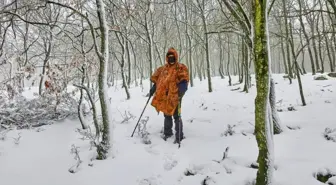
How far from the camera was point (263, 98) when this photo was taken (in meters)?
3.16

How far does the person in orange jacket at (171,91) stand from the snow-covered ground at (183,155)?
1.11 feet

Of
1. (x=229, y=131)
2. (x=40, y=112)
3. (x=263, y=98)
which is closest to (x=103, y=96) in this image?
(x=229, y=131)

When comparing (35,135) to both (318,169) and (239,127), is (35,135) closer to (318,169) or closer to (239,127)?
(239,127)

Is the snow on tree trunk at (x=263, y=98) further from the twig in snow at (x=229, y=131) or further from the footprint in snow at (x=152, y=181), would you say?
the twig in snow at (x=229, y=131)

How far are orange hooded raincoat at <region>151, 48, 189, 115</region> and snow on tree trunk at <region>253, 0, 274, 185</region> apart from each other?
241 cm

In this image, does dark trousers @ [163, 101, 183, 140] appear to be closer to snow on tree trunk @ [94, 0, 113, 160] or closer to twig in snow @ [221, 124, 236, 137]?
twig in snow @ [221, 124, 236, 137]

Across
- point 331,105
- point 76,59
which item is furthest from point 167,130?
point 331,105

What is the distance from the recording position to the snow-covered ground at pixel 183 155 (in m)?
4.03

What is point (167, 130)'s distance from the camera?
5.69 meters

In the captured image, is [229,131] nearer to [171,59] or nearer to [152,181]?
[171,59]

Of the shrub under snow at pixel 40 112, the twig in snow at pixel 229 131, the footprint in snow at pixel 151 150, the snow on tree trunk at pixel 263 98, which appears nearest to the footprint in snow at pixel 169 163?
the footprint in snow at pixel 151 150

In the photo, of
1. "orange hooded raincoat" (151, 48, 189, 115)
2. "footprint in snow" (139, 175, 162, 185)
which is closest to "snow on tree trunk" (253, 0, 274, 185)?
"footprint in snow" (139, 175, 162, 185)

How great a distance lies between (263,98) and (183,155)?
7.28 ft

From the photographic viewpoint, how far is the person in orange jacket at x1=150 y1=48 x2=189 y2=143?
545 centimetres
